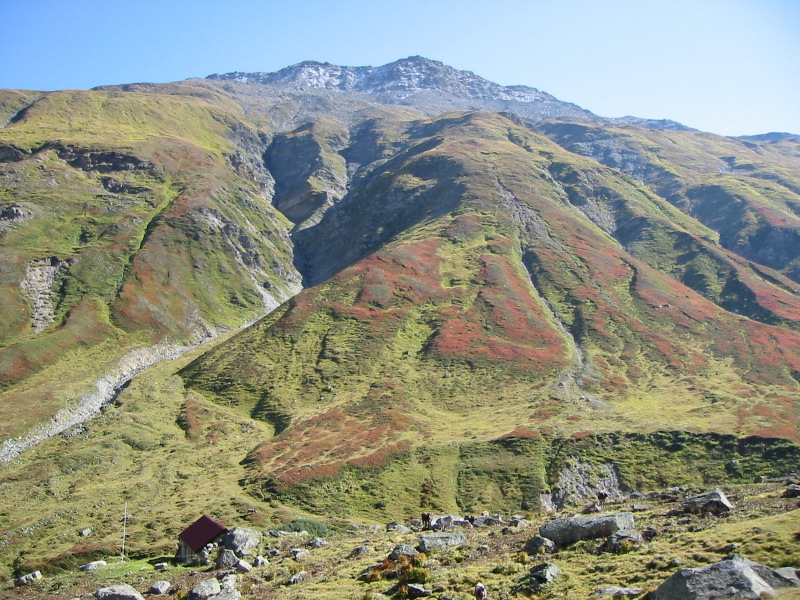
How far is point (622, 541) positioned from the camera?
92.0 ft

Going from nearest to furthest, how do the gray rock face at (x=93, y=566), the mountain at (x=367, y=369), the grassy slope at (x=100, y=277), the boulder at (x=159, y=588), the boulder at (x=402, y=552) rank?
the boulder at (x=402, y=552) → the boulder at (x=159, y=588) → the gray rock face at (x=93, y=566) → the mountain at (x=367, y=369) → the grassy slope at (x=100, y=277)

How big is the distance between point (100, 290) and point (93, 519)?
9638 centimetres

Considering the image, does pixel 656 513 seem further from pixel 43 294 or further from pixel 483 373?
pixel 43 294

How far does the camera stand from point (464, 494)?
6450 centimetres

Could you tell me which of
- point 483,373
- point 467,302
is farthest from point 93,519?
point 467,302

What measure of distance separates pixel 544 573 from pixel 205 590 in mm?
18282

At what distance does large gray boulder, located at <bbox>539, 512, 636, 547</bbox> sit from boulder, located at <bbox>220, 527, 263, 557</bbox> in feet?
75.3

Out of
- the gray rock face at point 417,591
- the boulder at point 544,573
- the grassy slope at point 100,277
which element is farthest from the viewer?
the grassy slope at point 100,277

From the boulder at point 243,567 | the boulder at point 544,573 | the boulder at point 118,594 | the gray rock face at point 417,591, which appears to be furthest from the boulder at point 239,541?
the boulder at point 544,573

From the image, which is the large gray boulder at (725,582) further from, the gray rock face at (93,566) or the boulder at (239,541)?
the gray rock face at (93,566)

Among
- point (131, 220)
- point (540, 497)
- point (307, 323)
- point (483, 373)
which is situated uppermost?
point (131, 220)

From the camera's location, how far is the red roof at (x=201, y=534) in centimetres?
4219

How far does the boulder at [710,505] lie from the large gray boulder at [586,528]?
4.92 m

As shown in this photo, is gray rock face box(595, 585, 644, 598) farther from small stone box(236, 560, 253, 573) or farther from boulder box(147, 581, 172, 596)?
boulder box(147, 581, 172, 596)
